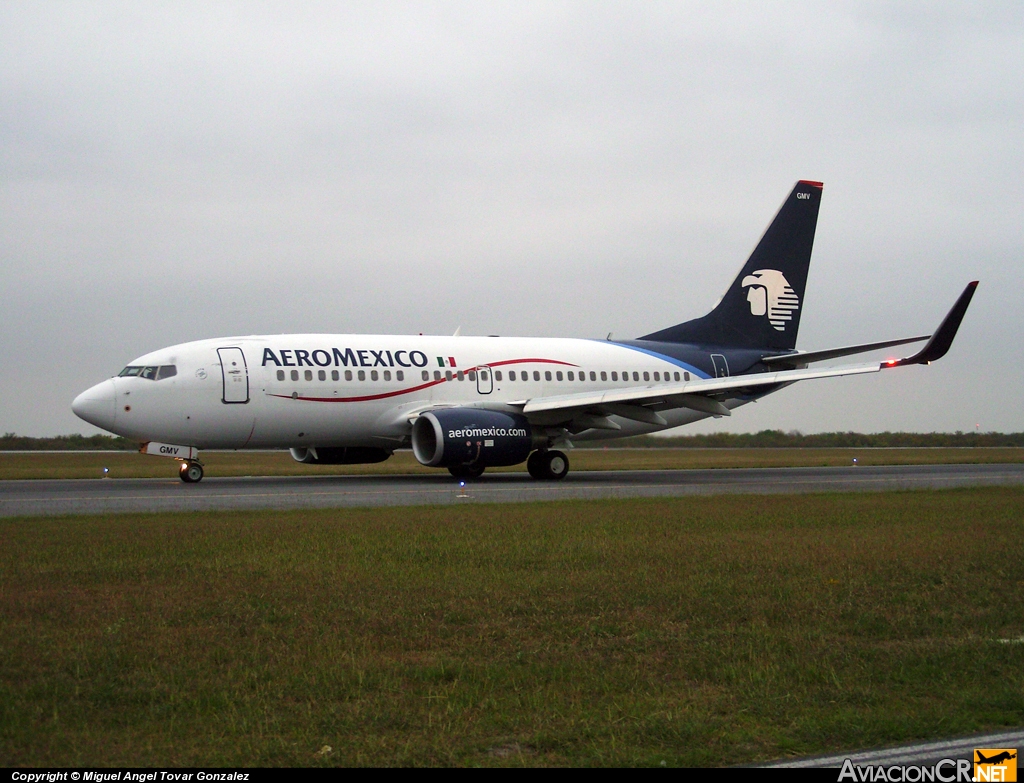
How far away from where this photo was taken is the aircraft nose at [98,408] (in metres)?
23.1

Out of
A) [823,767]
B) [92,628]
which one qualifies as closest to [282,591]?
[92,628]

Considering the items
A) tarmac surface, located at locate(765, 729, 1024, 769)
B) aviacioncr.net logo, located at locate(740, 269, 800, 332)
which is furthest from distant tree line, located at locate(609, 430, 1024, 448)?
tarmac surface, located at locate(765, 729, 1024, 769)

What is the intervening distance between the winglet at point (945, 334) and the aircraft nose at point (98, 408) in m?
18.1

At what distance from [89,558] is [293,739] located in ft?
21.2

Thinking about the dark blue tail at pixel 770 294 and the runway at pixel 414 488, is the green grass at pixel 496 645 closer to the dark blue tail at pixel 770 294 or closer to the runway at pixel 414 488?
the runway at pixel 414 488

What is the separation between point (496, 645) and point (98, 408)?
18436mm

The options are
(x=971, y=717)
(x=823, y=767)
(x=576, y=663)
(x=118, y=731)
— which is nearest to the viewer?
(x=823, y=767)

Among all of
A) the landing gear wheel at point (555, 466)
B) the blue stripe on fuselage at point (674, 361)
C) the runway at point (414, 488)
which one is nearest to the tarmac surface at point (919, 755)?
the runway at point (414, 488)

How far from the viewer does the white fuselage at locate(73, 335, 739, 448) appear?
23.5 m

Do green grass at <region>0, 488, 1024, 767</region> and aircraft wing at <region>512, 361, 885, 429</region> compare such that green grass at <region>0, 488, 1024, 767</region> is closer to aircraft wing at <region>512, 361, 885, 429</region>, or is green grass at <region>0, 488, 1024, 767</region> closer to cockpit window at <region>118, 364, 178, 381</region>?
cockpit window at <region>118, 364, 178, 381</region>

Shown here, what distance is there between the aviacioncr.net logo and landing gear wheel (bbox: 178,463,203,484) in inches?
682

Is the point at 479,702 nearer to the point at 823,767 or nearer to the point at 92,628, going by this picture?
the point at 823,767

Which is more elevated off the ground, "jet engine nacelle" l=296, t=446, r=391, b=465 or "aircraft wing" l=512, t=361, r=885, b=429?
"aircraft wing" l=512, t=361, r=885, b=429

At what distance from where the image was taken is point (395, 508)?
16.8m
